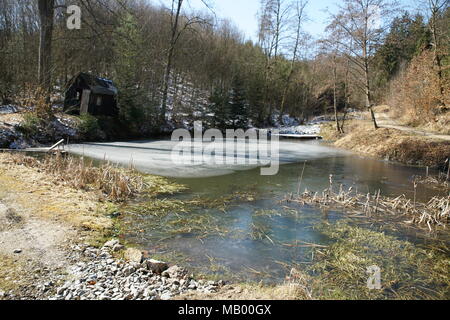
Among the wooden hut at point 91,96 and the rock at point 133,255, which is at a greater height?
the wooden hut at point 91,96

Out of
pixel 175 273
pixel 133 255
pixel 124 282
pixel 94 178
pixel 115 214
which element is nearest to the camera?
pixel 124 282

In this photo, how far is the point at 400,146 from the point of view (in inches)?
598

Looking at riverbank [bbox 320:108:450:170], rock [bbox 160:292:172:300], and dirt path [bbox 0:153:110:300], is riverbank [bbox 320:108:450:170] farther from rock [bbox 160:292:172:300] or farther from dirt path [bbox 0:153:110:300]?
dirt path [bbox 0:153:110:300]

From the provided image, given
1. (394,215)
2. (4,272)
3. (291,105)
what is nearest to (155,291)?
(4,272)

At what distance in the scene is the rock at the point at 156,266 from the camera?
377 centimetres

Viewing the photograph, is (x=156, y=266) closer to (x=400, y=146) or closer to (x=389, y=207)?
(x=389, y=207)

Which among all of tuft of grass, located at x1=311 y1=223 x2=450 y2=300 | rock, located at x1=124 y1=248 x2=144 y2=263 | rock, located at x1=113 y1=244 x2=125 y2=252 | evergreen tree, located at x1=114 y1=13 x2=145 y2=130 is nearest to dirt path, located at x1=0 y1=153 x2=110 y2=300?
rock, located at x1=113 y1=244 x2=125 y2=252

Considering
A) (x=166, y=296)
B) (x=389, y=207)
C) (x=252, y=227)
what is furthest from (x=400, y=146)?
(x=166, y=296)

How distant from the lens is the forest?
1680 cm

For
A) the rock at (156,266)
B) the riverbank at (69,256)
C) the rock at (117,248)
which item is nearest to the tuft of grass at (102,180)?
the riverbank at (69,256)

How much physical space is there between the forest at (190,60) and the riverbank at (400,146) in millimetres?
1398

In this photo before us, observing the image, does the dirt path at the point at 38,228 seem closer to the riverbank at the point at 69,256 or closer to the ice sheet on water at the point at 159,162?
the riverbank at the point at 69,256

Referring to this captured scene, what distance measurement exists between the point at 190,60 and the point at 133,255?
83.6 ft

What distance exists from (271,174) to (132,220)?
19.2ft
